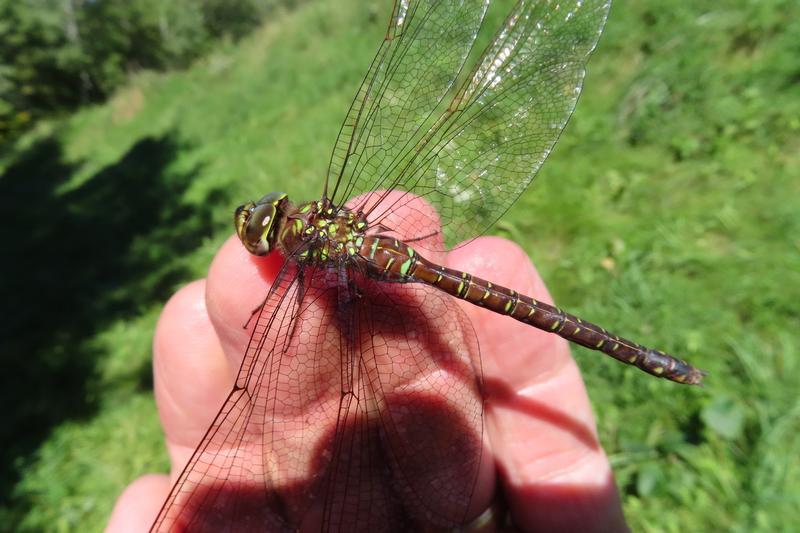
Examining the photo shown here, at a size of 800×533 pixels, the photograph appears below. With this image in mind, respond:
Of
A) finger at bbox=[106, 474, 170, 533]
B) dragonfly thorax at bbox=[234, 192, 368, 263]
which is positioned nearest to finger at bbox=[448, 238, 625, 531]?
dragonfly thorax at bbox=[234, 192, 368, 263]

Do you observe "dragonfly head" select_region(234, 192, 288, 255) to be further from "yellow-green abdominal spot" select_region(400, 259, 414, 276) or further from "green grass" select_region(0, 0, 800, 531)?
"green grass" select_region(0, 0, 800, 531)

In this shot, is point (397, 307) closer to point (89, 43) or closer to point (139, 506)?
point (139, 506)

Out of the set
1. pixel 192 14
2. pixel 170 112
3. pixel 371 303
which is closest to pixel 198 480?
pixel 371 303

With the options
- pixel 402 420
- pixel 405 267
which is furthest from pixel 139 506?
pixel 405 267

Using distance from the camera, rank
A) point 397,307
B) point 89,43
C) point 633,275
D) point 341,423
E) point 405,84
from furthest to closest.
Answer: point 89,43 → point 633,275 → point 405,84 → point 397,307 → point 341,423

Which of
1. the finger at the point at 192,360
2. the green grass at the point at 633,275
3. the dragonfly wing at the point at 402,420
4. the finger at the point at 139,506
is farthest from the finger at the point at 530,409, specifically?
the finger at the point at 139,506

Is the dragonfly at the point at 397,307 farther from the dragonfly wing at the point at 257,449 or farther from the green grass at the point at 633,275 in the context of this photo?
the green grass at the point at 633,275

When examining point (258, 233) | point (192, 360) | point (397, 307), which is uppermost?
point (258, 233)
